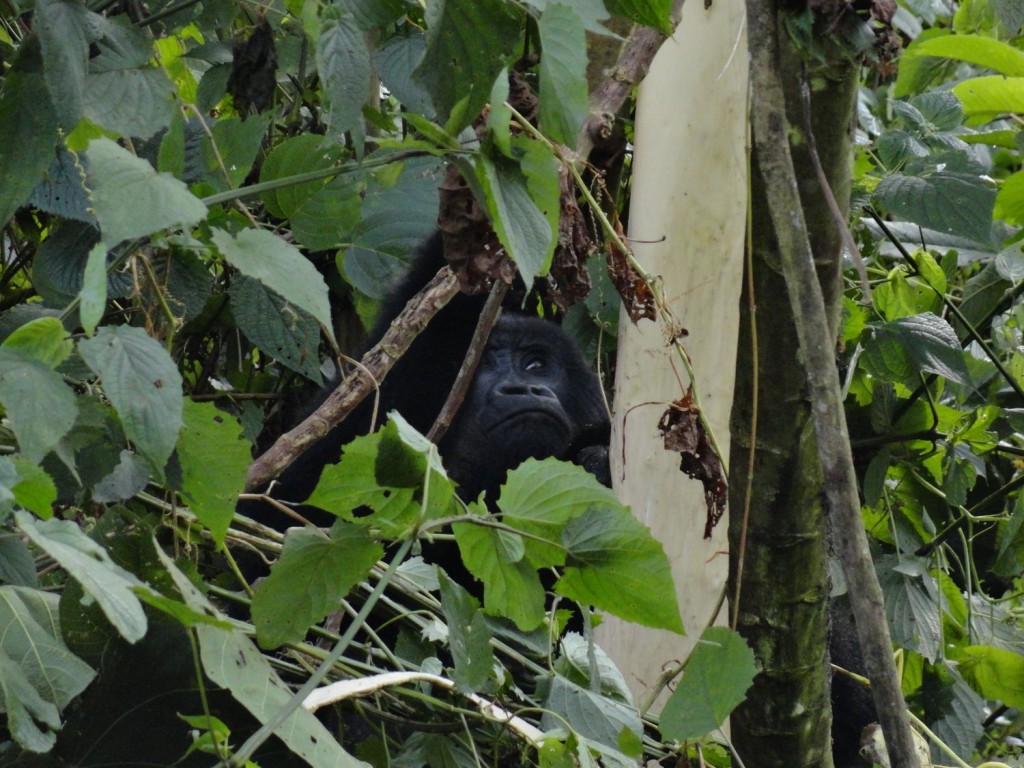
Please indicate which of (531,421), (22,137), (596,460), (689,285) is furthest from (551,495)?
(596,460)

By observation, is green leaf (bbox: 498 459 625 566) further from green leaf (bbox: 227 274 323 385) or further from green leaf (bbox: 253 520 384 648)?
green leaf (bbox: 227 274 323 385)

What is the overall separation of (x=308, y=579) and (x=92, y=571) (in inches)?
13.3

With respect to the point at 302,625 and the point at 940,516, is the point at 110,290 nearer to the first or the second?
the point at 302,625

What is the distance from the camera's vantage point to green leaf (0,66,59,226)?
1172mm

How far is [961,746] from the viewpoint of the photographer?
103 inches

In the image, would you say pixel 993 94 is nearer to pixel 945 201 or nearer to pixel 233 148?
pixel 945 201

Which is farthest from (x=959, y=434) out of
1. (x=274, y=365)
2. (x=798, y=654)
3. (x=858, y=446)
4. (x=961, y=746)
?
(x=274, y=365)

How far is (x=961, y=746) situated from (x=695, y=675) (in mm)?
1652

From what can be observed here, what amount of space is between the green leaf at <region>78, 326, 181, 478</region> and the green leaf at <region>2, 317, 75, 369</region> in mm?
21

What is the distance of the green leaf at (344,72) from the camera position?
1123mm

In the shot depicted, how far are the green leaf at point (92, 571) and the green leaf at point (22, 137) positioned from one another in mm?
389

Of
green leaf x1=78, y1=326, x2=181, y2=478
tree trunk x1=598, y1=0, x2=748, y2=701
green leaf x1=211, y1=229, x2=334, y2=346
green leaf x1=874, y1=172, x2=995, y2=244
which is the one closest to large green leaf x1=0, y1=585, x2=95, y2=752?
green leaf x1=78, y1=326, x2=181, y2=478

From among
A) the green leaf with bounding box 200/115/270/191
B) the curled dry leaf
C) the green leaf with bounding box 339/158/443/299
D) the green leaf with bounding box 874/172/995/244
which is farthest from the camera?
the green leaf with bounding box 874/172/995/244

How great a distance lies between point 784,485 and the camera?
1501mm
